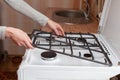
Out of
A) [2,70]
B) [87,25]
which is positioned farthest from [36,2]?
[87,25]

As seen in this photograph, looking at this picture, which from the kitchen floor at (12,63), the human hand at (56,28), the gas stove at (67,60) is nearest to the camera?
the gas stove at (67,60)

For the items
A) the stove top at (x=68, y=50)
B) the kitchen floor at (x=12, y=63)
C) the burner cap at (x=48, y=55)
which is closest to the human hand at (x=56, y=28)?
the stove top at (x=68, y=50)

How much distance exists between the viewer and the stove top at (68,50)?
91 centimetres

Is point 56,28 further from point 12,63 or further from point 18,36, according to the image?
point 12,63

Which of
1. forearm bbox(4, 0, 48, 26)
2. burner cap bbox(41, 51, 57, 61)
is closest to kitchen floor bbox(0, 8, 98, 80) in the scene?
forearm bbox(4, 0, 48, 26)

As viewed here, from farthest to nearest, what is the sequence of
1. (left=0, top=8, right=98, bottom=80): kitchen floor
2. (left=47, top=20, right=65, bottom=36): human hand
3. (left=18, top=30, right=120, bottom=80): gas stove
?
(left=0, top=8, right=98, bottom=80): kitchen floor, (left=47, top=20, right=65, bottom=36): human hand, (left=18, top=30, right=120, bottom=80): gas stove

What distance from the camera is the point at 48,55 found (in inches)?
37.0

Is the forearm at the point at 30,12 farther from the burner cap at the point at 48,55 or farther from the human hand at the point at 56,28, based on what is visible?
the burner cap at the point at 48,55

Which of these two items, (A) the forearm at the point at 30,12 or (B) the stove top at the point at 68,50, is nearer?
(B) the stove top at the point at 68,50

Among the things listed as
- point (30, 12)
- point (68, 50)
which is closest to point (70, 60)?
point (68, 50)

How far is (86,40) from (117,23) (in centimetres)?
21

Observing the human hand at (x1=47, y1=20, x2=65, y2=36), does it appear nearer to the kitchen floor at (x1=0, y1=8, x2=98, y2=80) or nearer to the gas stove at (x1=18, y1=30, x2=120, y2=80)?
the gas stove at (x1=18, y1=30, x2=120, y2=80)

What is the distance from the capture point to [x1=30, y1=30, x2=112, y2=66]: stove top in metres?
0.91

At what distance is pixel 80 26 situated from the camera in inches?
67.4
